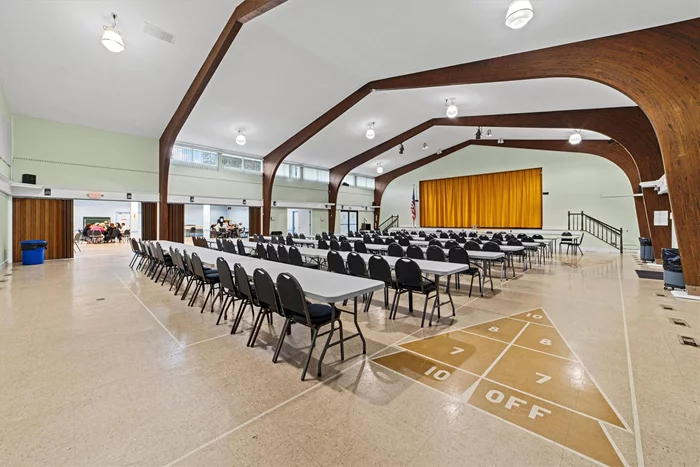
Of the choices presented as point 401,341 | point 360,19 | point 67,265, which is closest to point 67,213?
point 67,265

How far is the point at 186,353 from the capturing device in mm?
2957

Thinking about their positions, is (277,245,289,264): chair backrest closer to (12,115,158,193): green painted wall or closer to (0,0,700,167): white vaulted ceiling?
(0,0,700,167): white vaulted ceiling

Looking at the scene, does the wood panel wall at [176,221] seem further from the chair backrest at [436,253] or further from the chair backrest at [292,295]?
the chair backrest at [292,295]

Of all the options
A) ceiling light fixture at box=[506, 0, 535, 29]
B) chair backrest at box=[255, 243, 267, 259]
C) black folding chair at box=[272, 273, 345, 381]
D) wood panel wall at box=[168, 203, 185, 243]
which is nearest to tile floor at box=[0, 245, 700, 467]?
black folding chair at box=[272, 273, 345, 381]

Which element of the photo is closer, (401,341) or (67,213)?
(401,341)

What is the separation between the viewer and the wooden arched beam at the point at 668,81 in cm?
407

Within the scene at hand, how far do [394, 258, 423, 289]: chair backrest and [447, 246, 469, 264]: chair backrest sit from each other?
177cm

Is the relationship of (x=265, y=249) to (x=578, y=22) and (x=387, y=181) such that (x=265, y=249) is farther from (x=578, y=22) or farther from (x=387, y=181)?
(x=387, y=181)

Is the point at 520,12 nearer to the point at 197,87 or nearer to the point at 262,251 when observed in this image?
the point at 262,251

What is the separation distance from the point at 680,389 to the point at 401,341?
217 centimetres

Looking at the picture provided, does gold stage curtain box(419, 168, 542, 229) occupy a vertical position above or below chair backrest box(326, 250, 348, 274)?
above

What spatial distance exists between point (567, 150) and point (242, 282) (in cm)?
1449

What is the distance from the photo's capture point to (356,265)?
4.62 meters

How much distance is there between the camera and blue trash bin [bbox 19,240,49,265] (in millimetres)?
8328
